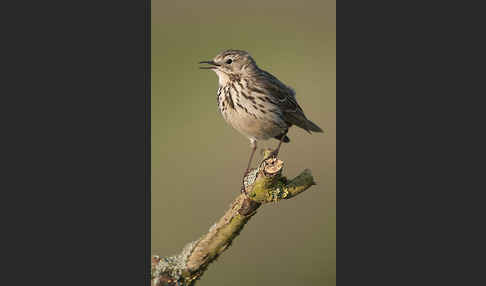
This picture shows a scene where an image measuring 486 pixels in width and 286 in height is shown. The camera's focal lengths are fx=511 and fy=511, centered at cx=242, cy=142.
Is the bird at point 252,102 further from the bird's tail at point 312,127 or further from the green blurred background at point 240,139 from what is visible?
the green blurred background at point 240,139

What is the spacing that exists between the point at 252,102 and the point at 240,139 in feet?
3.54

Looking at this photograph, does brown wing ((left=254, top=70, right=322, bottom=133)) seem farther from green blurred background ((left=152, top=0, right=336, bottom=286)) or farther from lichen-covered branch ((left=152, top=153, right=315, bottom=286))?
lichen-covered branch ((left=152, top=153, right=315, bottom=286))

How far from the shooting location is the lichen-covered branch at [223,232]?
4328 millimetres

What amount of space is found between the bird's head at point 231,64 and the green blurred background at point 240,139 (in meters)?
0.39

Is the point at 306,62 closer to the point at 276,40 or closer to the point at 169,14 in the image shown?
the point at 276,40

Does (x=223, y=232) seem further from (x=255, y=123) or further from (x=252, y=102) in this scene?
(x=252, y=102)

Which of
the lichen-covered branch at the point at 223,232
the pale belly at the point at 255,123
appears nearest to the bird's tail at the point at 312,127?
the pale belly at the point at 255,123

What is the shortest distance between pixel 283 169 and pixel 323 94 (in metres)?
2.29

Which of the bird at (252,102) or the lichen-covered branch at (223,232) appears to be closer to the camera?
the lichen-covered branch at (223,232)

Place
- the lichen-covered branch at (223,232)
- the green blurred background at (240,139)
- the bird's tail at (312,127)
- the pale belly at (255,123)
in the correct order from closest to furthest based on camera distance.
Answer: the lichen-covered branch at (223,232), the pale belly at (255,123), the bird's tail at (312,127), the green blurred background at (240,139)

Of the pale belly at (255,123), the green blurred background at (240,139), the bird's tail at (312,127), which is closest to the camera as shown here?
the pale belly at (255,123)

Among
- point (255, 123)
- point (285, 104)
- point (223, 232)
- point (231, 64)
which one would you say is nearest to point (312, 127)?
point (285, 104)

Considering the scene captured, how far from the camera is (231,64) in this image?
18.1ft

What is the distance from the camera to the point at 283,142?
568 centimetres
